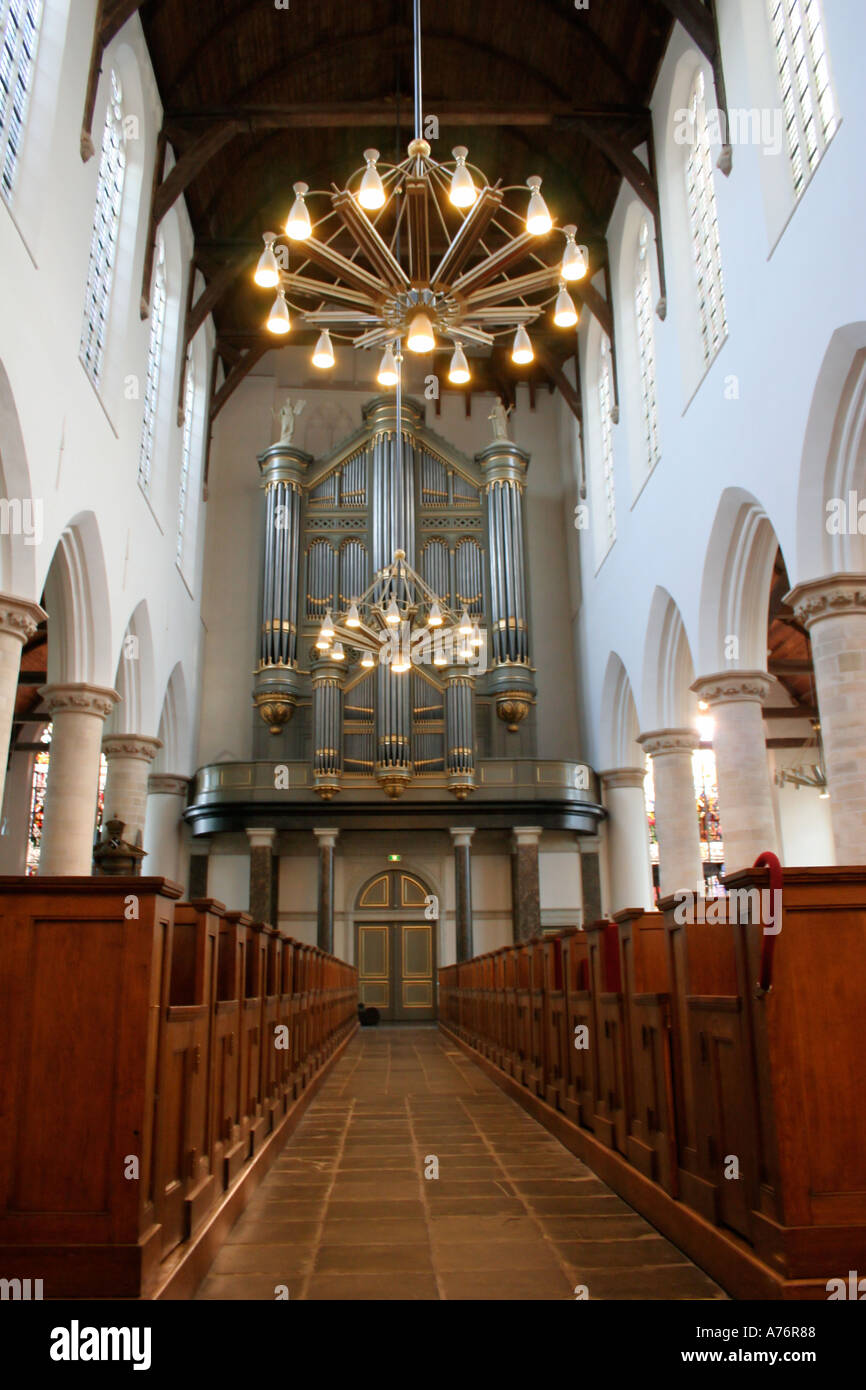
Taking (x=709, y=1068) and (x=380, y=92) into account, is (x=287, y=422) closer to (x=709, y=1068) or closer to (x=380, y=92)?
(x=380, y=92)

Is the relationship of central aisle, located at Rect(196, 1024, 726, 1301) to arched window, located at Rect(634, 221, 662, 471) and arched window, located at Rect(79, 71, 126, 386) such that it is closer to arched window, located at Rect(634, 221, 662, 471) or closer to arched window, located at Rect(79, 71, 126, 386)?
arched window, located at Rect(79, 71, 126, 386)

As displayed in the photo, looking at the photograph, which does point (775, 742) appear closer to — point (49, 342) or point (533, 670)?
point (533, 670)

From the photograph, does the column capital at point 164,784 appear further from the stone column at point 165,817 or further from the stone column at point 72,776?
the stone column at point 72,776

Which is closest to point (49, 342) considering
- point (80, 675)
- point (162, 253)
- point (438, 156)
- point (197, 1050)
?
point (80, 675)

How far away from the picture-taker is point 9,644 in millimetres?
9062

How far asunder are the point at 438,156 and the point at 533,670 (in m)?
9.42

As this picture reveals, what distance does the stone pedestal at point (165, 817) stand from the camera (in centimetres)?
1858

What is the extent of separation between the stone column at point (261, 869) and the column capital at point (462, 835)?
3.23 meters

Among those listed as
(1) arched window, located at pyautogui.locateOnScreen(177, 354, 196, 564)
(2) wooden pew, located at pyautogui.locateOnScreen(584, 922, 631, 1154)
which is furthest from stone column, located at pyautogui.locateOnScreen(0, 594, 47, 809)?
(1) arched window, located at pyautogui.locateOnScreen(177, 354, 196, 564)

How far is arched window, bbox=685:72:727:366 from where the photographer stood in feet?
39.8

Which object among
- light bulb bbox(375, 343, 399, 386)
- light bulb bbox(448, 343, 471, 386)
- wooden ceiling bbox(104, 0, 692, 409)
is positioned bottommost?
light bulb bbox(448, 343, 471, 386)

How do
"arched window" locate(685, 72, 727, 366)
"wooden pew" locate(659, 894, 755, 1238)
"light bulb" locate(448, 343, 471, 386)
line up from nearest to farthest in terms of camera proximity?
"wooden pew" locate(659, 894, 755, 1238) → "light bulb" locate(448, 343, 471, 386) → "arched window" locate(685, 72, 727, 366)

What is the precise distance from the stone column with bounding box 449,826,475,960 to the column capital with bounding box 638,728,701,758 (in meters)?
4.73

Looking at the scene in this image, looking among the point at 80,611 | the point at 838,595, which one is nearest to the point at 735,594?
the point at 838,595
